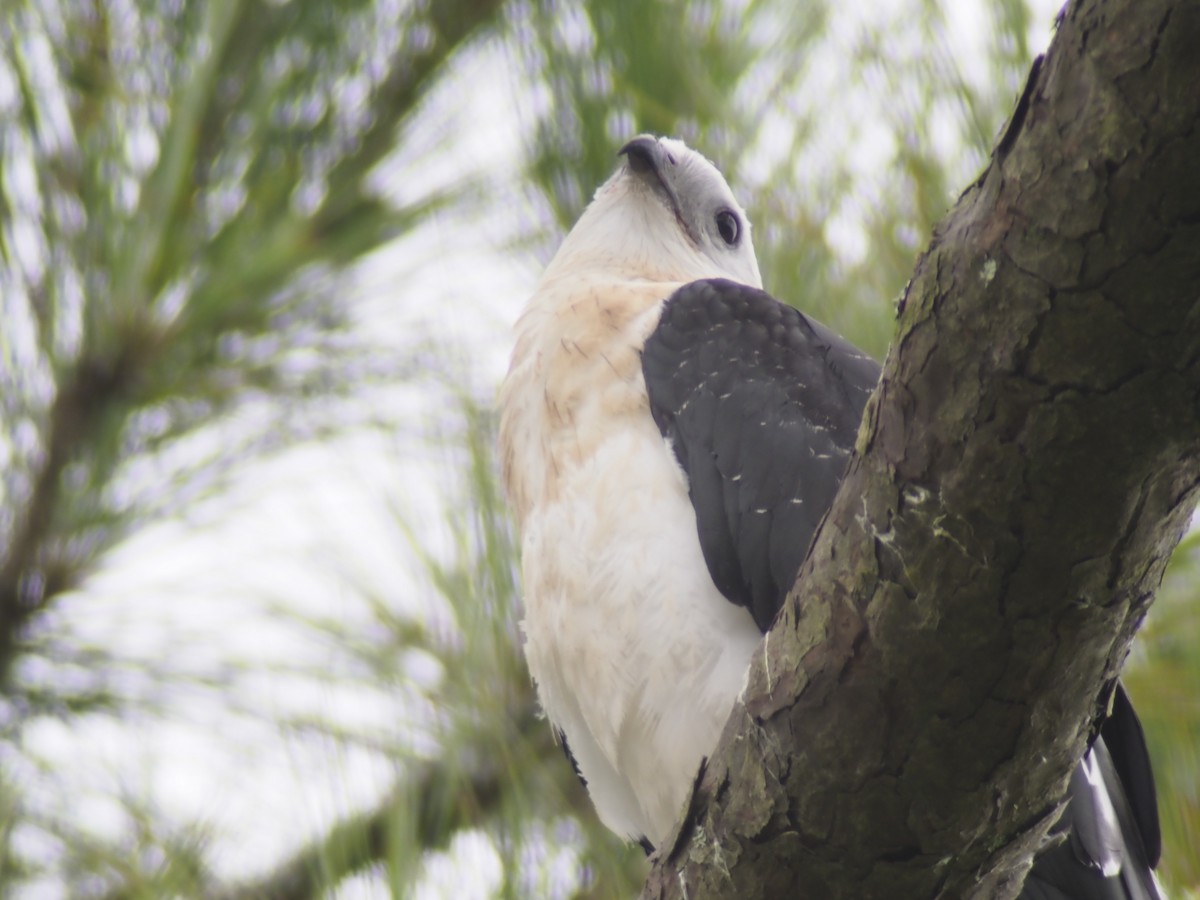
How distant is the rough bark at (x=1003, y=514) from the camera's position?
135 centimetres

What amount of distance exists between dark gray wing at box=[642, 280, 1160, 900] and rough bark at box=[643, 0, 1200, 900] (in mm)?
423

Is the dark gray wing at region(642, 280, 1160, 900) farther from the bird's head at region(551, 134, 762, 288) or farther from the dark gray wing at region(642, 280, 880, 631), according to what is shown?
the bird's head at region(551, 134, 762, 288)

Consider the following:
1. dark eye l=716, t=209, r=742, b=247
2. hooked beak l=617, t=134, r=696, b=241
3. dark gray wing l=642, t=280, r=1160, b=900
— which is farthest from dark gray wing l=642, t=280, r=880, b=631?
dark eye l=716, t=209, r=742, b=247

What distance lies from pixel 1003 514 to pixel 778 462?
1036 mm

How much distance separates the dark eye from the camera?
371 centimetres

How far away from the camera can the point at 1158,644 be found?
272 centimetres

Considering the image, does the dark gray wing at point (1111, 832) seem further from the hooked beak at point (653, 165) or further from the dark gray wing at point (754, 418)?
the hooked beak at point (653, 165)

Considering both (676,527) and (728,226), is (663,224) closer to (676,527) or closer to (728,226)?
(728,226)

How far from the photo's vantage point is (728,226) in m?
3.75

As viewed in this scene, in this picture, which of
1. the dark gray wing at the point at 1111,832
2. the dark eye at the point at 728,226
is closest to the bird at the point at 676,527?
the dark gray wing at the point at 1111,832

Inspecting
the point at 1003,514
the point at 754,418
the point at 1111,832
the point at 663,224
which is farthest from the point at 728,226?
the point at 1003,514

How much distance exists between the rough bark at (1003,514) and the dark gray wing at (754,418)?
0.60 m

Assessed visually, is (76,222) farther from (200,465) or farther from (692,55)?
(692,55)

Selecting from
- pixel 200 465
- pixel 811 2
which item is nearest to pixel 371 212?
pixel 200 465
